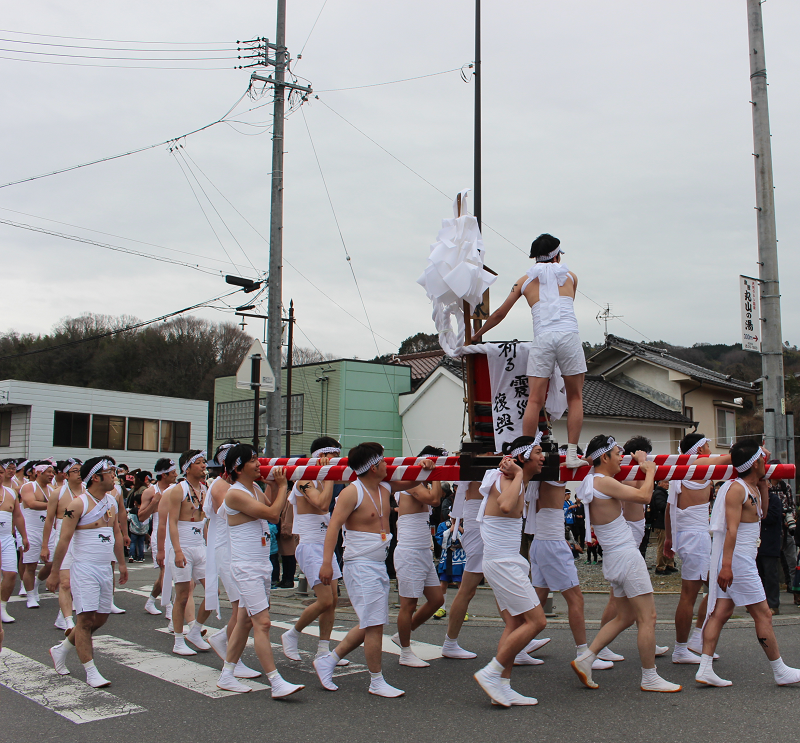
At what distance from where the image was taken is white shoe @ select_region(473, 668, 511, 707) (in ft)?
17.7

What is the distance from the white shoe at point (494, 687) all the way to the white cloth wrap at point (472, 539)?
4.67ft

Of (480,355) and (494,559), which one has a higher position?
(480,355)

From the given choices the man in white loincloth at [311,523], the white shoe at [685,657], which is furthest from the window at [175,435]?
the white shoe at [685,657]

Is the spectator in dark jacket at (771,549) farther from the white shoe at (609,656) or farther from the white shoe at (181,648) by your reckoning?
the white shoe at (181,648)

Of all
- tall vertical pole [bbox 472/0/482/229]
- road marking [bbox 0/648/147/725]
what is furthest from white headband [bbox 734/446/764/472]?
tall vertical pole [bbox 472/0/482/229]

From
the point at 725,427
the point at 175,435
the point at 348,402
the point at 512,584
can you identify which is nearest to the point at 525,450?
the point at 512,584

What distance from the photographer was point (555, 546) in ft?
21.1

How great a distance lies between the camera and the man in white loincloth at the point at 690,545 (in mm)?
6688

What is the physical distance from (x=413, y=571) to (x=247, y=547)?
5.31 ft

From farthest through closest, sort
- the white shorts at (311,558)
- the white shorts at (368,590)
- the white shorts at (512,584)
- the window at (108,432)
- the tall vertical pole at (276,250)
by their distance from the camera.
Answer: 1. the window at (108,432)
2. the tall vertical pole at (276,250)
3. the white shorts at (311,558)
4. the white shorts at (368,590)
5. the white shorts at (512,584)

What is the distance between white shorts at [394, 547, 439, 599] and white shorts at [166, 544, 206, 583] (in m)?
2.26

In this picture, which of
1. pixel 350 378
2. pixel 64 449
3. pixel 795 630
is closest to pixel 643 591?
pixel 795 630

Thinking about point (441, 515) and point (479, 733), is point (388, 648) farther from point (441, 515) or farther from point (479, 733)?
point (441, 515)

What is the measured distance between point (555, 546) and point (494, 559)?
40.8 inches
